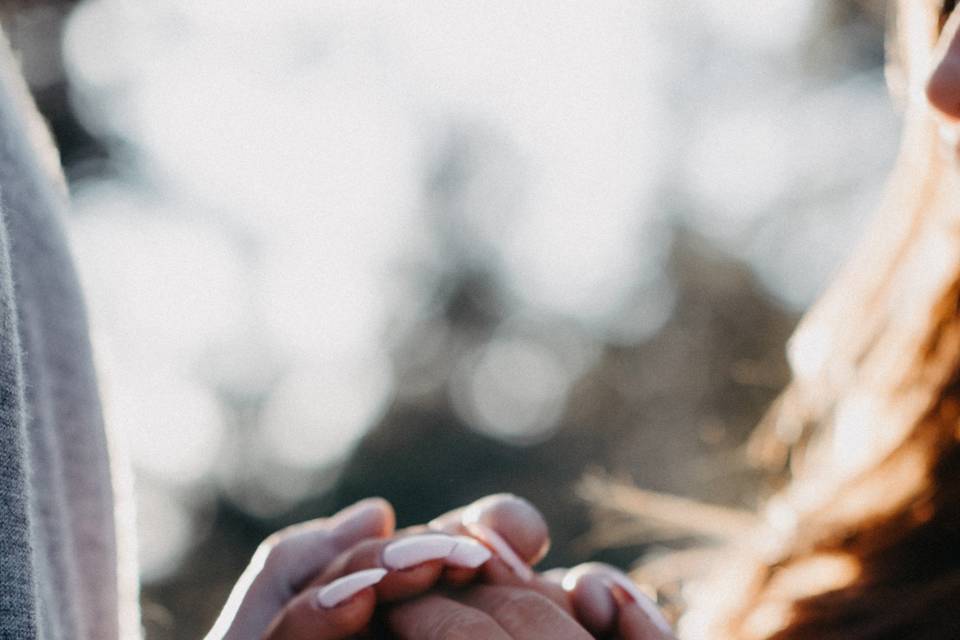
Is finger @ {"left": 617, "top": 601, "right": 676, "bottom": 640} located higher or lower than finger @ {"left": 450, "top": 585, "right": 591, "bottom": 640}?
lower

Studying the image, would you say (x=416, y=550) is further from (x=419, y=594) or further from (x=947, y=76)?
(x=947, y=76)

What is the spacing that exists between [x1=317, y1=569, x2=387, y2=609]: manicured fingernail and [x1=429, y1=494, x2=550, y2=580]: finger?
179mm

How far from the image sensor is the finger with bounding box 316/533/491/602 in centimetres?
118

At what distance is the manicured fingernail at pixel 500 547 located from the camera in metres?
1.25

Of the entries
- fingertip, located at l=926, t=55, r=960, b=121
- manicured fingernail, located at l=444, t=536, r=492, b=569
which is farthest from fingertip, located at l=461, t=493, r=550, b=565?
fingertip, located at l=926, t=55, r=960, b=121

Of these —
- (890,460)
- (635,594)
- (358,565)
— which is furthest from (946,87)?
(358,565)

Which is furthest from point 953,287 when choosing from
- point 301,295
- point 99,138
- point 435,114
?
point 301,295

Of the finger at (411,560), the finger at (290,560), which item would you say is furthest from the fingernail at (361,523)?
the finger at (411,560)

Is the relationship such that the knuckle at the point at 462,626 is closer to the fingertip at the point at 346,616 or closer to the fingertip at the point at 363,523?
the fingertip at the point at 346,616

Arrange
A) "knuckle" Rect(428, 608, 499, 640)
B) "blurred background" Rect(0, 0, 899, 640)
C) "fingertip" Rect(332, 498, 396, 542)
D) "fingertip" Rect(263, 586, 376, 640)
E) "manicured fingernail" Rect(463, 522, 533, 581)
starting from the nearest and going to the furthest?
"knuckle" Rect(428, 608, 499, 640)
"fingertip" Rect(263, 586, 376, 640)
"manicured fingernail" Rect(463, 522, 533, 581)
"fingertip" Rect(332, 498, 396, 542)
"blurred background" Rect(0, 0, 899, 640)

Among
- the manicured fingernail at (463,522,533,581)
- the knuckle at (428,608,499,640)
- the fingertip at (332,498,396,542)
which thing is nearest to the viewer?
the knuckle at (428,608,499,640)

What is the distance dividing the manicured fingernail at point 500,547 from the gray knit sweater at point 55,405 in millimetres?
538

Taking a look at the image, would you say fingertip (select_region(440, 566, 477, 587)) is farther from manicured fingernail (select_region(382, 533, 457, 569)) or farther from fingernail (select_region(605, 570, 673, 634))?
fingernail (select_region(605, 570, 673, 634))

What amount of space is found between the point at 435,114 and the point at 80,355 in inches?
639
